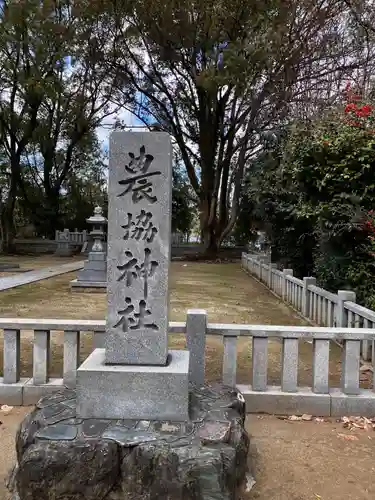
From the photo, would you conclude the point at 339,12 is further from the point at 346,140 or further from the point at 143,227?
the point at 143,227

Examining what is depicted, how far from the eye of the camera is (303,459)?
3.17 meters

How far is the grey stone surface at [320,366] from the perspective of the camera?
3887 mm

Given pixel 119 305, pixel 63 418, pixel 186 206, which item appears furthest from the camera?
pixel 186 206

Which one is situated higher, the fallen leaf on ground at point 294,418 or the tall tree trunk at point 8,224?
the tall tree trunk at point 8,224

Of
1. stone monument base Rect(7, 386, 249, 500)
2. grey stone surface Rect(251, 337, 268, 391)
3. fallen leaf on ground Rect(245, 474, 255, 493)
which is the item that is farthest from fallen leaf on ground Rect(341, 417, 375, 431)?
stone monument base Rect(7, 386, 249, 500)

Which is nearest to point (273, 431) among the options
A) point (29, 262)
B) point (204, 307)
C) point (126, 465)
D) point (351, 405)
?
point (351, 405)

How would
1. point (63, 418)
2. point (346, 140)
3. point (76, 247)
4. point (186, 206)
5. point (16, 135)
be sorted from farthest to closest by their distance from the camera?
1. point (186, 206)
2. point (76, 247)
3. point (16, 135)
4. point (346, 140)
5. point (63, 418)

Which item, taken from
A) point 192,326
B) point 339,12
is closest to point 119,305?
point 192,326

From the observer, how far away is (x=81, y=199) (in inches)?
1341

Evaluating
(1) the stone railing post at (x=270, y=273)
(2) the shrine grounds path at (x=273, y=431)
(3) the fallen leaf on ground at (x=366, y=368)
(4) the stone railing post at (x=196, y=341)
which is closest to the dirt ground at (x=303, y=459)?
(2) the shrine grounds path at (x=273, y=431)

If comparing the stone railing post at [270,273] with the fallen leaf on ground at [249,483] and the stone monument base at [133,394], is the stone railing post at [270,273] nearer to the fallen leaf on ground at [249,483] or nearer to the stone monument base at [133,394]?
the fallen leaf on ground at [249,483]

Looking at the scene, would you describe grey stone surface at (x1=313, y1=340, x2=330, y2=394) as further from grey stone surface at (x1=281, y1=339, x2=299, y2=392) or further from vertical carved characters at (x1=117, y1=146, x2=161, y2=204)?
vertical carved characters at (x1=117, y1=146, x2=161, y2=204)

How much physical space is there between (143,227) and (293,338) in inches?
72.5

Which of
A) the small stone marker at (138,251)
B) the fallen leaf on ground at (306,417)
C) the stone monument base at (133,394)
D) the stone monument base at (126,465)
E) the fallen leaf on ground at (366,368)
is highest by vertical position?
the small stone marker at (138,251)
